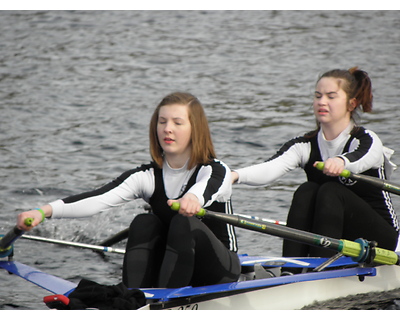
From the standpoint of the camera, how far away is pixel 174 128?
3.76 metres

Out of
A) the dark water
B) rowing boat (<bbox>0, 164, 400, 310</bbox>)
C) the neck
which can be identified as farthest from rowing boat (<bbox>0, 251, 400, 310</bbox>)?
the neck

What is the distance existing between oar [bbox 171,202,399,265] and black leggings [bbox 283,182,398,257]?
19 centimetres

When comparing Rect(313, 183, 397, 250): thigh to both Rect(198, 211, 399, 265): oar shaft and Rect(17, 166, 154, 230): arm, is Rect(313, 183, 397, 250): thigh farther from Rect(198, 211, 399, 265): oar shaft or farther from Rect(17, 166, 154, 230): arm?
Rect(17, 166, 154, 230): arm

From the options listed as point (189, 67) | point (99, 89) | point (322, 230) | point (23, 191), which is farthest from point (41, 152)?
point (322, 230)

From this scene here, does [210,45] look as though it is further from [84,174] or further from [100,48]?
[84,174]

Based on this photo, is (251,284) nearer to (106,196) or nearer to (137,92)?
(106,196)

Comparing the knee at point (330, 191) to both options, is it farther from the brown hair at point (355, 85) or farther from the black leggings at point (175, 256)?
the black leggings at point (175, 256)

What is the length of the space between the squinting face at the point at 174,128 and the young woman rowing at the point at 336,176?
0.73m

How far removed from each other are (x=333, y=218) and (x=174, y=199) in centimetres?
100

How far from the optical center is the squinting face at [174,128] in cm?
377

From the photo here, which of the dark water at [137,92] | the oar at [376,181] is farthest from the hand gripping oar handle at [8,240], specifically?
the oar at [376,181]

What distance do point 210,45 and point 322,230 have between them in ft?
29.3

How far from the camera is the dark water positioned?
632 centimetres

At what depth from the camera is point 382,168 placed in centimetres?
459
